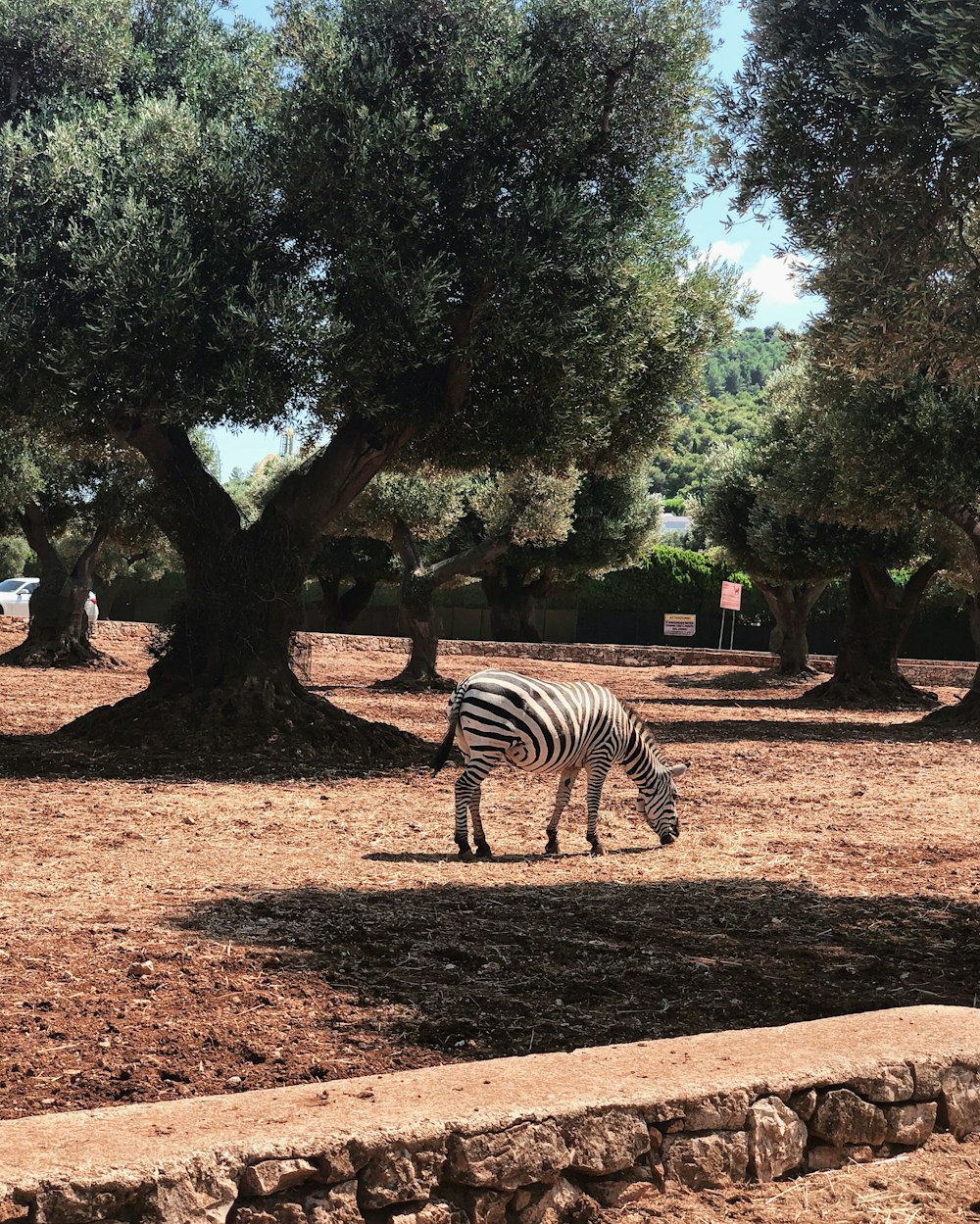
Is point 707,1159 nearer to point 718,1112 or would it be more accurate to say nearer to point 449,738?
point 718,1112

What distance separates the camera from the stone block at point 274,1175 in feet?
9.59

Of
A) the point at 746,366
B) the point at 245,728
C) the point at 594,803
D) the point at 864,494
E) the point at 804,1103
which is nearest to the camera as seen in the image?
the point at 804,1103

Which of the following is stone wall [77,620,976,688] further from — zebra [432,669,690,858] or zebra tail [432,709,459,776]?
zebra tail [432,709,459,776]

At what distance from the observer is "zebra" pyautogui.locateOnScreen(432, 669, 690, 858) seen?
27.7ft

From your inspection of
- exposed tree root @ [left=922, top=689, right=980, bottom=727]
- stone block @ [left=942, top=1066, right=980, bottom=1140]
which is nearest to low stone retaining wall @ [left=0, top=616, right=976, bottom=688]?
exposed tree root @ [left=922, top=689, right=980, bottom=727]

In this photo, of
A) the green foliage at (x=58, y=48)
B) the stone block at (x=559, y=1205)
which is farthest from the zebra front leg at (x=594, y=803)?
the green foliage at (x=58, y=48)

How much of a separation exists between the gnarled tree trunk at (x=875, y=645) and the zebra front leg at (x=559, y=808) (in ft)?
55.6

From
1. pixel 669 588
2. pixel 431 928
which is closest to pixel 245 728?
pixel 431 928

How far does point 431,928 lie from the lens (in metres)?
6.14

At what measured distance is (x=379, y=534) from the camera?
91.8 ft

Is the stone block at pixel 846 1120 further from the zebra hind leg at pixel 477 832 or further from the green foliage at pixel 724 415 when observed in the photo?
the green foliage at pixel 724 415

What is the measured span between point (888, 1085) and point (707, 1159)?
64cm

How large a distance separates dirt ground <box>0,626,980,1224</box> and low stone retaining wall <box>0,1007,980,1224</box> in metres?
0.15

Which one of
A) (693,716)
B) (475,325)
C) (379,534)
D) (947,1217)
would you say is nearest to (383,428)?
(475,325)
